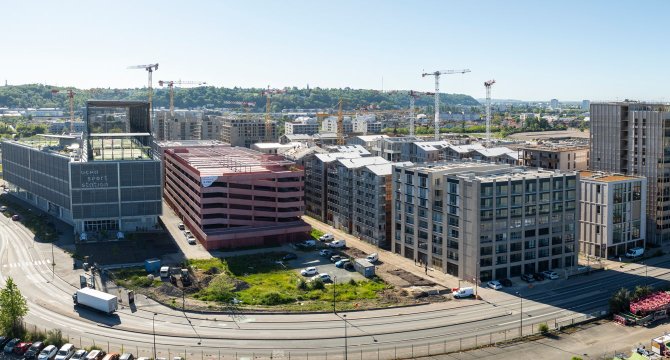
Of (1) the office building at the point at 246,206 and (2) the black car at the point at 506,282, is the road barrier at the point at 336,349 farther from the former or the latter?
(1) the office building at the point at 246,206

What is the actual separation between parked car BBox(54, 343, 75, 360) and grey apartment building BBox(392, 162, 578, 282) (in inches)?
1489

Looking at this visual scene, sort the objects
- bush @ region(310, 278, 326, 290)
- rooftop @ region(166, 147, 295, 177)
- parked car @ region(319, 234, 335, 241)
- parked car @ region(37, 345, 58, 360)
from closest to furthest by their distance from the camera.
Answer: parked car @ region(37, 345, 58, 360)
bush @ region(310, 278, 326, 290)
parked car @ region(319, 234, 335, 241)
rooftop @ region(166, 147, 295, 177)

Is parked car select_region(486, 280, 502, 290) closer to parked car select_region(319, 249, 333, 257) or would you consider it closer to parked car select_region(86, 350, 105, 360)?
parked car select_region(319, 249, 333, 257)

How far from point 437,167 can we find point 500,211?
11875mm

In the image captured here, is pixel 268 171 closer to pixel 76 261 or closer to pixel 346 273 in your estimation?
pixel 346 273

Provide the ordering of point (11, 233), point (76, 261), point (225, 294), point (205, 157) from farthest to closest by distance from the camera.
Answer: point (205, 157)
point (11, 233)
point (76, 261)
point (225, 294)

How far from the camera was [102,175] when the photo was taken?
85.7 metres

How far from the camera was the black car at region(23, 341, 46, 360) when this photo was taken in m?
48.9

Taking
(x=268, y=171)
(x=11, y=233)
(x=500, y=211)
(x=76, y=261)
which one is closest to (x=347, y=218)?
(x=268, y=171)

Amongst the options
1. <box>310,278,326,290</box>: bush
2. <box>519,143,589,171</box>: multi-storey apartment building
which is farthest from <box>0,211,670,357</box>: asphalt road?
<box>519,143,589,171</box>: multi-storey apartment building

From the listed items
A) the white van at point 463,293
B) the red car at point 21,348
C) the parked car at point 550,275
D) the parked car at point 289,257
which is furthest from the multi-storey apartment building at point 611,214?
the red car at point 21,348

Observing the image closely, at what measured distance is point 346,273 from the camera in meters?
71.1

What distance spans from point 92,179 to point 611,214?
63801mm

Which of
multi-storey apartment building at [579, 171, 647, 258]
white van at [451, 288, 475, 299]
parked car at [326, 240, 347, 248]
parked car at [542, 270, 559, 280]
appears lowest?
white van at [451, 288, 475, 299]
